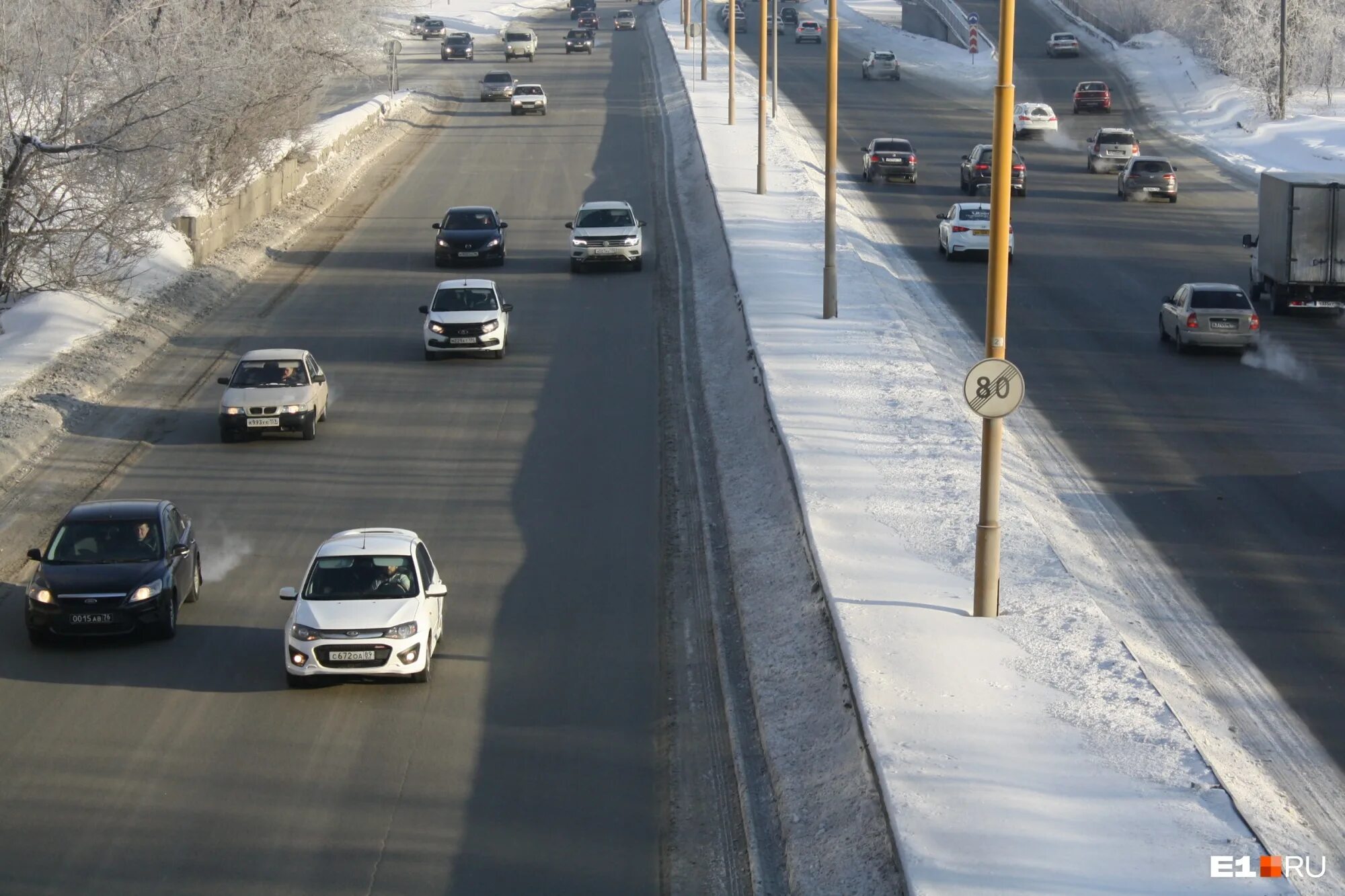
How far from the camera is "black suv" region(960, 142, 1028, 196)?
1793 inches

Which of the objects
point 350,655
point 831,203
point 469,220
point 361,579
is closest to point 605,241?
point 469,220

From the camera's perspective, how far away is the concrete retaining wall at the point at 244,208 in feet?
122

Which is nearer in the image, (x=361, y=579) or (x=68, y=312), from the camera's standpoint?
(x=361, y=579)

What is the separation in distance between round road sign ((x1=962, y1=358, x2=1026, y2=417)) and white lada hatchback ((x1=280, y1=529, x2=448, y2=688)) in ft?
18.4

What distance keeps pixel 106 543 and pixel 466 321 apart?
13.1 m

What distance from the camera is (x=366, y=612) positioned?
14562 millimetres

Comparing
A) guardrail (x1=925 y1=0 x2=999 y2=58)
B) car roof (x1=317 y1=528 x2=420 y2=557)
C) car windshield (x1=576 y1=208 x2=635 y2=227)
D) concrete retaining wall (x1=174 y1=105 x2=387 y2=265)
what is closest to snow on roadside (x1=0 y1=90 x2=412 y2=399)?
concrete retaining wall (x1=174 y1=105 x2=387 y2=265)

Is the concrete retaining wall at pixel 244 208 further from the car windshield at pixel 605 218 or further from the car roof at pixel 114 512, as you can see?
the car roof at pixel 114 512

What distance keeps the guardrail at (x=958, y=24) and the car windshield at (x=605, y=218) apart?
50.4 m

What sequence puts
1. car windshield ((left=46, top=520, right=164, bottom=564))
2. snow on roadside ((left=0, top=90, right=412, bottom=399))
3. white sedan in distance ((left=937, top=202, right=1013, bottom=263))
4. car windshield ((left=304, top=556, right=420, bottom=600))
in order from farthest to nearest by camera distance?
1. white sedan in distance ((left=937, top=202, right=1013, bottom=263))
2. snow on roadside ((left=0, top=90, right=412, bottom=399))
3. car windshield ((left=46, top=520, right=164, bottom=564))
4. car windshield ((left=304, top=556, right=420, bottom=600))

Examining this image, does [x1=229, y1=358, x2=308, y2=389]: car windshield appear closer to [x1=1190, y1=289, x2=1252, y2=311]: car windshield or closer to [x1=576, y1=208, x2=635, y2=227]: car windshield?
[x1=576, y1=208, x2=635, y2=227]: car windshield

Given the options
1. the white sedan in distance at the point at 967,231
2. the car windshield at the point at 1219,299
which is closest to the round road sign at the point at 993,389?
the car windshield at the point at 1219,299

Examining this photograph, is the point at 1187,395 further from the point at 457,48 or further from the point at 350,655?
the point at 457,48

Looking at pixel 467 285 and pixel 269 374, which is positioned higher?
pixel 467 285
